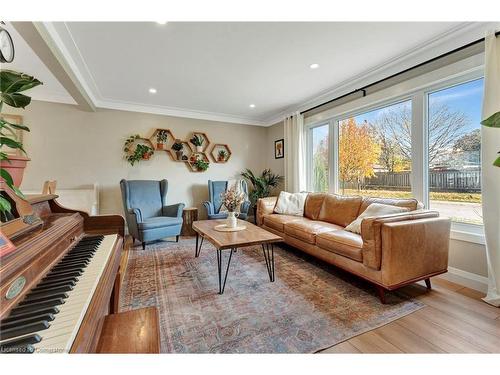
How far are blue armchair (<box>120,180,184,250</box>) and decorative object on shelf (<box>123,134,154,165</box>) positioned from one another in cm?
51

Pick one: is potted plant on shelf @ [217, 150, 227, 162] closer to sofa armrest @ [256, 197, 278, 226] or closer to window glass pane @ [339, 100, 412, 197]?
sofa armrest @ [256, 197, 278, 226]

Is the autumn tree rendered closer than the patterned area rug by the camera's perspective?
No

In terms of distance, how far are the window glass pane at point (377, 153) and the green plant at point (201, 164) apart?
261 cm

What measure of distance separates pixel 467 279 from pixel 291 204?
7.29 ft

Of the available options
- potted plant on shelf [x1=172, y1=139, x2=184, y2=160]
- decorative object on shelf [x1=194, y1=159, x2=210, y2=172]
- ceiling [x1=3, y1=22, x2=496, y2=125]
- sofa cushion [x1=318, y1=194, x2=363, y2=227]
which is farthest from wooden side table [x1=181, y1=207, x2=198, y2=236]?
sofa cushion [x1=318, y1=194, x2=363, y2=227]

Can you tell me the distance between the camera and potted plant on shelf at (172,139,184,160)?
4.50 metres

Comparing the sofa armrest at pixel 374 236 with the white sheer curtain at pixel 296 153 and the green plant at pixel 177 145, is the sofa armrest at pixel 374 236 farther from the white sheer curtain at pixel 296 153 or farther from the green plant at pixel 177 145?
the green plant at pixel 177 145

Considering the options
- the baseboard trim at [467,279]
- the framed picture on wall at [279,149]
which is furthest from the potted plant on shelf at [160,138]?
the baseboard trim at [467,279]

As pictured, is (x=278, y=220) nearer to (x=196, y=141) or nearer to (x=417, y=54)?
(x=196, y=141)

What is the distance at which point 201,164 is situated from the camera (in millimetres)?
4684

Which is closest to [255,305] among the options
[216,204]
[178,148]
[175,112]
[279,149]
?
[216,204]

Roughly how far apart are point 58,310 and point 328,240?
225cm

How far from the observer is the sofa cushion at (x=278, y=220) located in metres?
3.34

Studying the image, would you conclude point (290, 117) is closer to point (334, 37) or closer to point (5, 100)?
point (334, 37)
